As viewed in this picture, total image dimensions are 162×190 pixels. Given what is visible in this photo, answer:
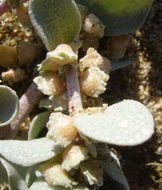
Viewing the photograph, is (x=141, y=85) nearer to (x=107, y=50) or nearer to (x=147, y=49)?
(x=147, y=49)

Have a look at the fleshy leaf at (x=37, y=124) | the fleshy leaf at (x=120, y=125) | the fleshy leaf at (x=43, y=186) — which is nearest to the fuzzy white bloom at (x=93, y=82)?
the fleshy leaf at (x=120, y=125)

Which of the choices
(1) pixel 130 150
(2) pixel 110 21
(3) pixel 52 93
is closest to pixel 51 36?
(3) pixel 52 93

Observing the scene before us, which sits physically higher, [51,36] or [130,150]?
[51,36]

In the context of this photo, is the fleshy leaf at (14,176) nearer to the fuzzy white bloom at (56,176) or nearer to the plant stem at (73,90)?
the fuzzy white bloom at (56,176)

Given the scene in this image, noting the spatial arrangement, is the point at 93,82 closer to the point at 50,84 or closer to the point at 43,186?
the point at 50,84

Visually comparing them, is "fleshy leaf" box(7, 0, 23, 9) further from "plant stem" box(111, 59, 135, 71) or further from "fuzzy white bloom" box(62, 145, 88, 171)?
"fuzzy white bloom" box(62, 145, 88, 171)

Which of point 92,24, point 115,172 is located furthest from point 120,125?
point 92,24
